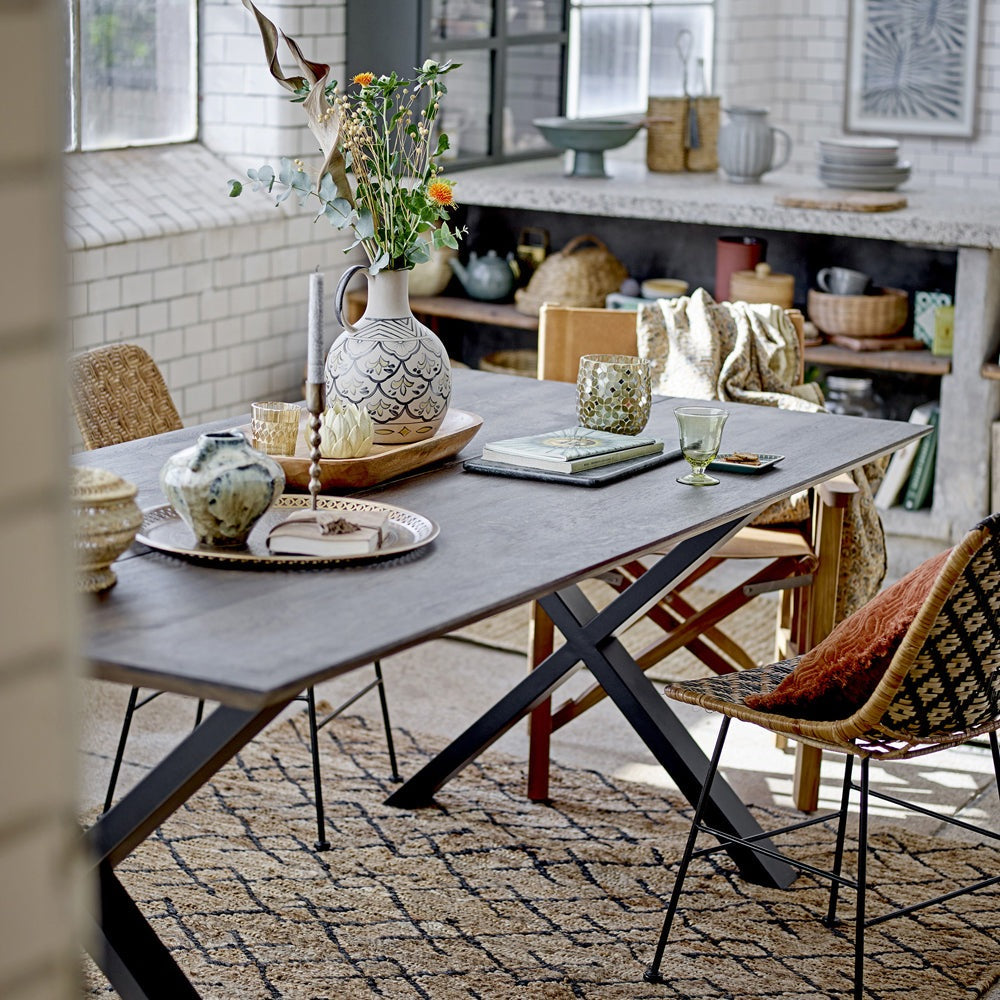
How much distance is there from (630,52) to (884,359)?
3119mm

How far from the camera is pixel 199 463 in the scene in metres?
2.21

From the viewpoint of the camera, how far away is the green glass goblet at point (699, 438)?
106 inches

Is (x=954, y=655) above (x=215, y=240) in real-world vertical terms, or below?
below

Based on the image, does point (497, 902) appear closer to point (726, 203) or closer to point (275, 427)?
point (275, 427)

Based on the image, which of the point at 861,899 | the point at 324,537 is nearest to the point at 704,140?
the point at 861,899

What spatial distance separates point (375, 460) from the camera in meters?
2.64

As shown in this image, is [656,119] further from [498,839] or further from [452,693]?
[498,839]

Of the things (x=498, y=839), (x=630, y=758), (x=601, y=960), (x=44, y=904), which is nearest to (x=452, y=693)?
(x=630, y=758)

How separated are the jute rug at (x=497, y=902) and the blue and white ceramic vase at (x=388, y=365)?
870 mm

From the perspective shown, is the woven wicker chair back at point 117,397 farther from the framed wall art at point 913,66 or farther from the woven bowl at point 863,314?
the framed wall art at point 913,66

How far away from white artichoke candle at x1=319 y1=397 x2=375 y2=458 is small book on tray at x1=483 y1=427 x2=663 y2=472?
9.8 inches

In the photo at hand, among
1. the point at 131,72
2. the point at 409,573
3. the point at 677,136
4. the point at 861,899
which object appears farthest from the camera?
the point at 677,136

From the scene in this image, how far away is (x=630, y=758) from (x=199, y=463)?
178 cm

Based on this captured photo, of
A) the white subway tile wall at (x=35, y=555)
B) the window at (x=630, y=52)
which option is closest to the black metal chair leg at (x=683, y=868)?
the white subway tile wall at (x=35, y=555)
